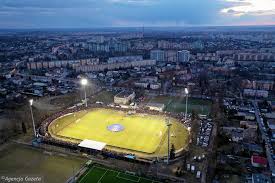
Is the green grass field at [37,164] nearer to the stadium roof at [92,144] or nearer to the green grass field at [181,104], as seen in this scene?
the stadium roof at [92,144]

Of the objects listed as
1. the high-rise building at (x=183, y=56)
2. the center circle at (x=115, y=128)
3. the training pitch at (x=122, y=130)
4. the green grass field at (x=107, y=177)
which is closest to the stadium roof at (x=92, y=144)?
the training pitch at (x=122, y=130)

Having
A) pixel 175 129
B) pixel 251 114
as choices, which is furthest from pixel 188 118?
pixel 251 114

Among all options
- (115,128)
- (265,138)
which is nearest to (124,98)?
(115,128)

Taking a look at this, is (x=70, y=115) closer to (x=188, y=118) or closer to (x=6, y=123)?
(x=6, y=123)

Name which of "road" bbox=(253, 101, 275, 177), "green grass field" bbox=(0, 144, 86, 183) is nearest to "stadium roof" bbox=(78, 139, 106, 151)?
"green grass field" bbox=(0, 144, 86, 183)

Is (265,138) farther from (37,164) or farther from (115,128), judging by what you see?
(37,164)

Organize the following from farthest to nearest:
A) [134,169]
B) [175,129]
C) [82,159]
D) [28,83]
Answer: [28,83]
[175,129]
[82,159]
[134,169]
